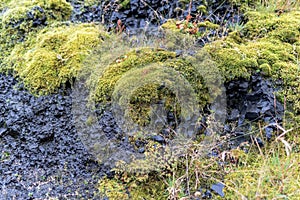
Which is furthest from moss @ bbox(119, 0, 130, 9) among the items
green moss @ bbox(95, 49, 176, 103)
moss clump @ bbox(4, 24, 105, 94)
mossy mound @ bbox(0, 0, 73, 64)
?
green moss @ bbox(95, 49, 176, 103)

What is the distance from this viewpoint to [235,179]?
97.0 inches

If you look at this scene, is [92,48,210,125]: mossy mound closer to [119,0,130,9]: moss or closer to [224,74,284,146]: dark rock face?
[224,74,284,146]: dark rock face

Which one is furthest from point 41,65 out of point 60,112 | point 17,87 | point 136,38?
point 136,38

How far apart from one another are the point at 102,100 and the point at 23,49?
1.47m

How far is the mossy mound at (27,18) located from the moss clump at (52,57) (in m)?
0.24

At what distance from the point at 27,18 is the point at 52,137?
1.89 metres

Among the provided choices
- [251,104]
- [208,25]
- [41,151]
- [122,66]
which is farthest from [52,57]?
[251,104]

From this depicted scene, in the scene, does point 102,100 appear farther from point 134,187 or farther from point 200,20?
point 200,20

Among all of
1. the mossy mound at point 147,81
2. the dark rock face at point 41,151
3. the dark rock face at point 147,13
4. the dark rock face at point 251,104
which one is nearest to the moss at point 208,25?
the dark rock face at point 147,13

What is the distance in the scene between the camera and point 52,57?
3510 mm

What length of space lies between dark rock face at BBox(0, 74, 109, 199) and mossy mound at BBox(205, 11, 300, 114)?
5.39ft

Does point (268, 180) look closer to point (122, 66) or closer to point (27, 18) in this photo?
point (122, 66)

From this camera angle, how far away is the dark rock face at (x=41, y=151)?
8.81 ft

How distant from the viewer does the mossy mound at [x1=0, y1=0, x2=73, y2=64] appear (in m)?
4.04
